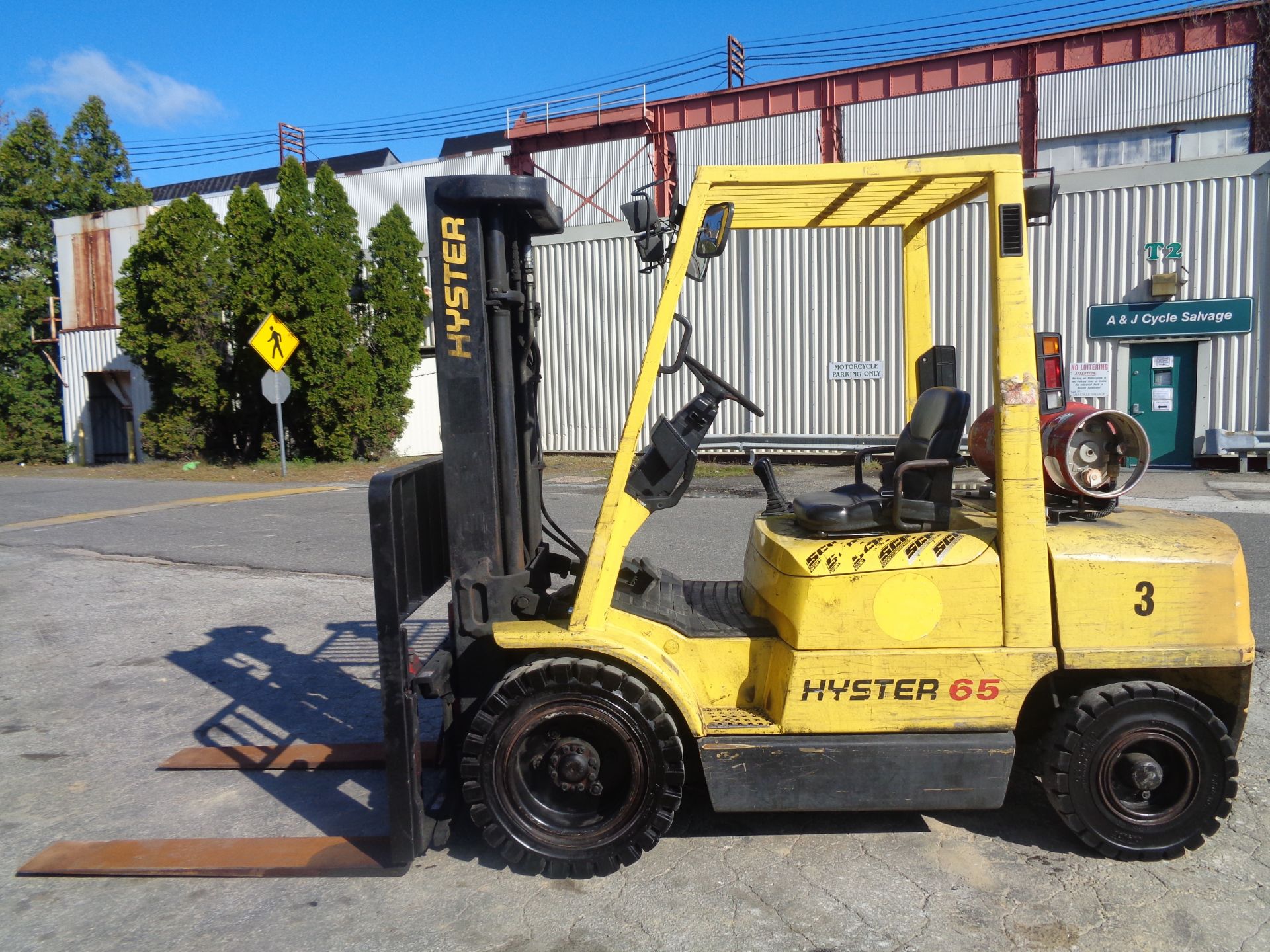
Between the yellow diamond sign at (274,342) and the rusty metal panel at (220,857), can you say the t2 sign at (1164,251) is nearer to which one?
the yellow diamond sign at (274,342)

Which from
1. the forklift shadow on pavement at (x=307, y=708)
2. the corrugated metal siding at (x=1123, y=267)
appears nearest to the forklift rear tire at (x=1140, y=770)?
the forklift shadow on pavement at (x=307, y=708)

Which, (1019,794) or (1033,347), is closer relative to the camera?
(1033,347)

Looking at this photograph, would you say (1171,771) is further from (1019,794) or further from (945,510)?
(945,510)

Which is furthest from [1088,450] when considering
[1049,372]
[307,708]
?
[307,708]

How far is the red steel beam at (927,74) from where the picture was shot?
2258 cm

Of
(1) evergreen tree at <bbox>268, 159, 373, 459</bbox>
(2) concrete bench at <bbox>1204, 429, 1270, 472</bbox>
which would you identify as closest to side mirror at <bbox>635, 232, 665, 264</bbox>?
(2) concrete bench at <bbox>1204, 429, 1270, 472</bbox>

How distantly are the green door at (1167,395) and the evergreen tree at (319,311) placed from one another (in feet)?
53.1

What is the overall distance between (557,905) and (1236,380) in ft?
55.9

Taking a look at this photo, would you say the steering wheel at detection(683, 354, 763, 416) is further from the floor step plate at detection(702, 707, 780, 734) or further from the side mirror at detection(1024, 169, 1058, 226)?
the side mirror at detection(1024, 169, 1058, 226)

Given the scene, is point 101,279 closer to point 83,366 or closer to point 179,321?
point 83,366

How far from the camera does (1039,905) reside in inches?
A: 128

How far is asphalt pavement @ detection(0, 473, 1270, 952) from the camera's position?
3.16 meters

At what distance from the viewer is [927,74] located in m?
25.6

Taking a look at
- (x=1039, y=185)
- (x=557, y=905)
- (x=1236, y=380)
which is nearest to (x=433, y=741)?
(x=557, y=905)
